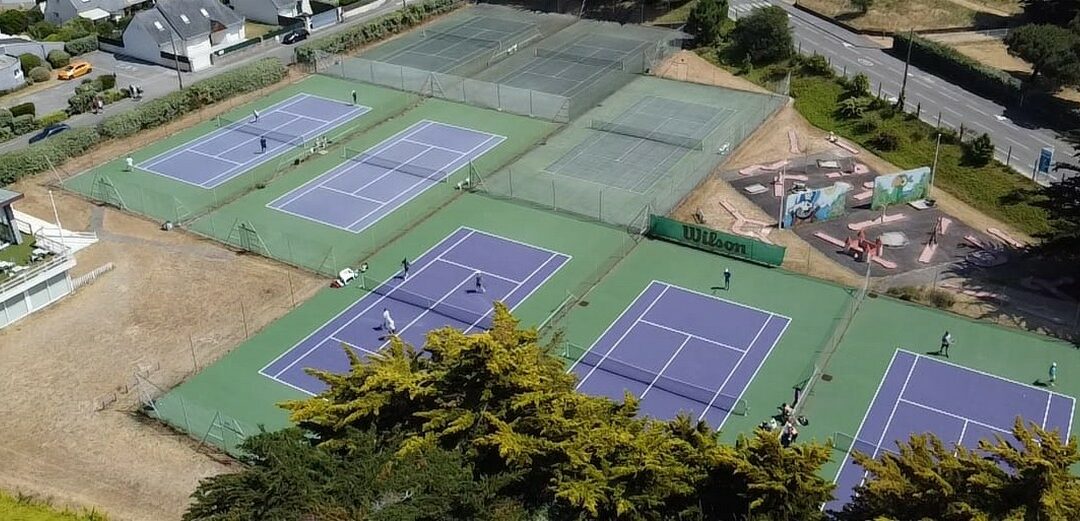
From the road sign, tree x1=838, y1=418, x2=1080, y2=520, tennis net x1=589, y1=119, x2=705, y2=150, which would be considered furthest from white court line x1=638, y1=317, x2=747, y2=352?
the road sign

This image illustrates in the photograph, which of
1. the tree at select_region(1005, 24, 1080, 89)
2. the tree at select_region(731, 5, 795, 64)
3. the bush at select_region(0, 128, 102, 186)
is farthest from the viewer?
the tree at select_region(731, 5, 795, 64)

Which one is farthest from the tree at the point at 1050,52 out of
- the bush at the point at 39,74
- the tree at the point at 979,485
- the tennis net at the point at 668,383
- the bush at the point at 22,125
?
the bush at the point at 39,74

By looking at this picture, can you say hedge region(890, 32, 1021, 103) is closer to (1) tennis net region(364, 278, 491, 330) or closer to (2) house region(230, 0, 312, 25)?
(1) tennis net region(364, 278, 491, 330)

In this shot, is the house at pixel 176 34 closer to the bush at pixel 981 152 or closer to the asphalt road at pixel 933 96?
the asphalt road at pixel 933 96

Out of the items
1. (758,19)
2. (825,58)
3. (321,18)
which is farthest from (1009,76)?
(321,18)

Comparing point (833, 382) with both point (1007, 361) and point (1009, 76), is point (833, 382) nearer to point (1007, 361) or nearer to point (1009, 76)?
point (1007, 361)

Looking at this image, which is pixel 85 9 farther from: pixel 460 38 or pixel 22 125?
pixel 460 38

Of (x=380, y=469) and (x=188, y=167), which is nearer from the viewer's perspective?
→ (x=380, y=469)
